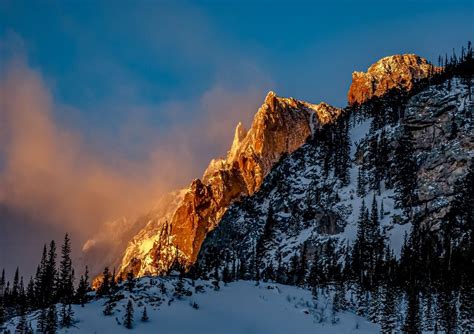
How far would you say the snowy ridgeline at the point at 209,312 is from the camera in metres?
59.7

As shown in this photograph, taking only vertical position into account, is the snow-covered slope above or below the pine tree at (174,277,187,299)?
above

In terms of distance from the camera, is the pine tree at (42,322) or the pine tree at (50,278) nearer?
the pine tree at (42,322)

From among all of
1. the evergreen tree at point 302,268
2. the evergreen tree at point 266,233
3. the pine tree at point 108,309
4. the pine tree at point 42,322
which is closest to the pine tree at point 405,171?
the evergreen tree at point 302,268

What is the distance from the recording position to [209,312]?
226 ft

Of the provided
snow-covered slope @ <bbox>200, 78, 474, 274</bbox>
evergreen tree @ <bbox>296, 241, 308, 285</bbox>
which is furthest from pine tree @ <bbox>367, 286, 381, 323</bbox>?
snow-covered slope @ <bbox>200, 78, 474, 274</bbox>

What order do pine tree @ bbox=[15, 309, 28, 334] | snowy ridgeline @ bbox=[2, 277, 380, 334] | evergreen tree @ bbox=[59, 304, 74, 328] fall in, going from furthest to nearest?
snowy ridgeline @ bbox=[2, 277, 380, 334], evergreen tree @ bbox=[59, 304, 74, 328], pine tree @ bbox=[15, 309, 28, 334]

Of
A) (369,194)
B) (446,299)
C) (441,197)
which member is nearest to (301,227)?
(369,194)

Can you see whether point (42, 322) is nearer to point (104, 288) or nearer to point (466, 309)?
point (104, 288)

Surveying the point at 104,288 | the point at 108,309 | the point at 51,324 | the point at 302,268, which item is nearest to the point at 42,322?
the point at 51,324

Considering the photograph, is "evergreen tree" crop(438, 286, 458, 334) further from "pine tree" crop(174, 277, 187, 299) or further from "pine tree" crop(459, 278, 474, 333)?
"pine tree" crop(174, 277, 187, 299)

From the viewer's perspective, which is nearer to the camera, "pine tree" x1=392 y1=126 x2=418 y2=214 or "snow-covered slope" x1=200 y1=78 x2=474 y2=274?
"snow-covered slope" x1=200 y1=78 x2=474 y2=274

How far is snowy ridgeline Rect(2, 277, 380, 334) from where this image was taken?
59688 millimetres

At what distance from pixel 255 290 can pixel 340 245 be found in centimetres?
6891

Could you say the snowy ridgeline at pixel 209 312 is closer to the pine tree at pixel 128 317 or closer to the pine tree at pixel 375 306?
the pine tree at pixel 128 317
